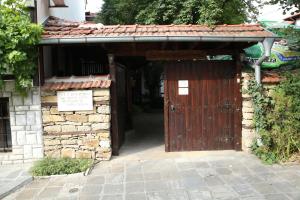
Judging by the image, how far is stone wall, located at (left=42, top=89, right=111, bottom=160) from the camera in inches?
276

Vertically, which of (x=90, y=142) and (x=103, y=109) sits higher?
(x=103, y=109)

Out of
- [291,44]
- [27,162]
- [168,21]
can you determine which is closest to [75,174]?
[27,162]

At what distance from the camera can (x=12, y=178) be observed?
6156mm

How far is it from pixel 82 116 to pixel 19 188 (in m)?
1.95

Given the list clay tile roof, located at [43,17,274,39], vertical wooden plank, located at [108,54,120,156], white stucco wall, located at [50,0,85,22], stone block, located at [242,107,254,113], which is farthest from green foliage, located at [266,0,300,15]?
white stucco wall, located at [50,0,85,22]

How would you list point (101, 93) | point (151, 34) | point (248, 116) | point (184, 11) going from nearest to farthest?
point (151, 34)
point (101, 93)
point (248, 116)
point (184, 11)

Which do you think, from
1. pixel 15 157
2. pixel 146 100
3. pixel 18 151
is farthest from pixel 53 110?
pixel 146 100

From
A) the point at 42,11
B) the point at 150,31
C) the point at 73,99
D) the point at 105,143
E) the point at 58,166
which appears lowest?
the point at 58,166

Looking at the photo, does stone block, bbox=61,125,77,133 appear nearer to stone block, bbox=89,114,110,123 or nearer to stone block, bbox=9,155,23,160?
stone block, bbox=89,114,110,123

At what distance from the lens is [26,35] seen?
20.4ft

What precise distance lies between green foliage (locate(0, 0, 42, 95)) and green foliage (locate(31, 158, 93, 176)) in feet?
5.07

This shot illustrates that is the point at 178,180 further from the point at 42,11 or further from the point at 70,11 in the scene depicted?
the point at 70,11

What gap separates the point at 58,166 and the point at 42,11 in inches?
148

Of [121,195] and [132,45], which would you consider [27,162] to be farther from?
[132,45]
